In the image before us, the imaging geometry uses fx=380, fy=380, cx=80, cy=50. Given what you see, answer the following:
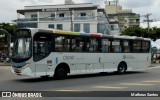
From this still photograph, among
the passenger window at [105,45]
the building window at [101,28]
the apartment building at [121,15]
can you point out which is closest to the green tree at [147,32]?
the building window at [101,28]

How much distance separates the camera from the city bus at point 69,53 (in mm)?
20625

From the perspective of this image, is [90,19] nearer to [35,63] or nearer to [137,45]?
[137,45]

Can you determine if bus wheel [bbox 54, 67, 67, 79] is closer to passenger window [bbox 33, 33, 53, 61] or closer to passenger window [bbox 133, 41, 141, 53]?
passenger window [bbox 33, 33, 53, 61]

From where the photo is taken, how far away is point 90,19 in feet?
255

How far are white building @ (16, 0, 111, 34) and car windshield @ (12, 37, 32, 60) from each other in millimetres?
55341

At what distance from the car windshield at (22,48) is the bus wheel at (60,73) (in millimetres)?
2366

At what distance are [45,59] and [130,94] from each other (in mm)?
7410

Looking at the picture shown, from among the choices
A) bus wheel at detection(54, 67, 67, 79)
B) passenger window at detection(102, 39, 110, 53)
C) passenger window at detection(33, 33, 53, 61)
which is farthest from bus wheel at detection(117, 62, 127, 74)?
passenger window at detection(33, 33, 53, 61)

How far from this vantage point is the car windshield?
2050 centimetres

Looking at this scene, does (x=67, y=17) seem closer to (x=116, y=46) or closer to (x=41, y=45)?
(x=116, y=46)

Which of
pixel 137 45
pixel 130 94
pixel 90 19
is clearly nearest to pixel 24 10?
pixel 90 19

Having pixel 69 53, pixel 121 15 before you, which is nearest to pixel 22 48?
pixel 69 53

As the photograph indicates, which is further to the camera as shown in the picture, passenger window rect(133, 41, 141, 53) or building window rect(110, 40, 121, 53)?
passenger window rect(133, 41, 141, 53)

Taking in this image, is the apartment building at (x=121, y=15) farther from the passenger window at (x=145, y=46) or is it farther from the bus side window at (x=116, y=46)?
the bus side window at (x=116, y=46)
